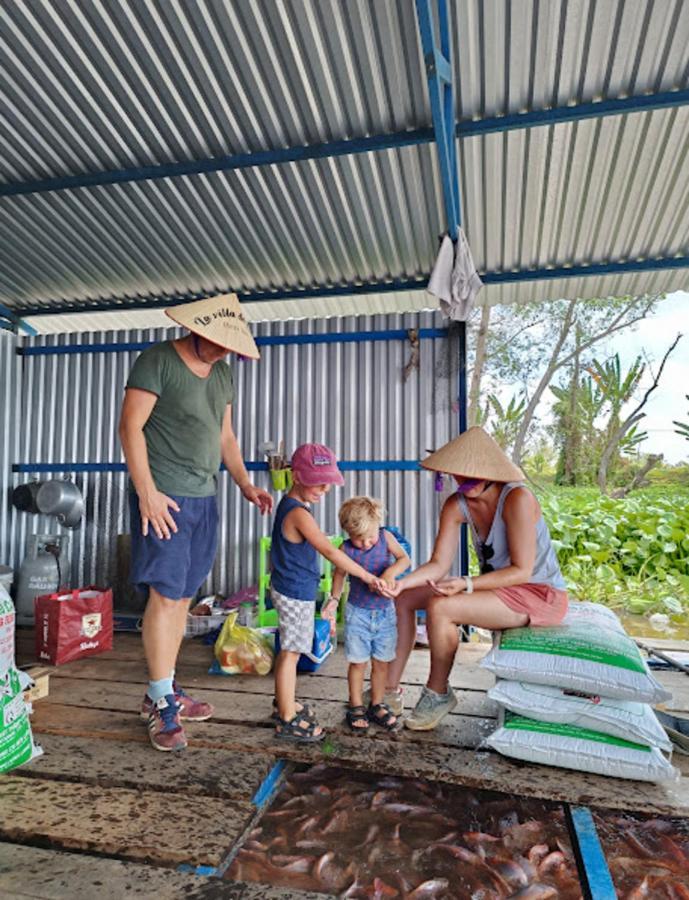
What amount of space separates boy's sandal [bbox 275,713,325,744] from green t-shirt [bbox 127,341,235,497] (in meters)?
1.09

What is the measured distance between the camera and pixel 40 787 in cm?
218

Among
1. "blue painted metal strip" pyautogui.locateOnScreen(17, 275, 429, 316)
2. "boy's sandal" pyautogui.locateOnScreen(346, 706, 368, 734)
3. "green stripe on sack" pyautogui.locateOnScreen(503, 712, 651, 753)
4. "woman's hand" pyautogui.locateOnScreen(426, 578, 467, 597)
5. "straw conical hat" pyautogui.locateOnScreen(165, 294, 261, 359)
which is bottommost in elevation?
"boy's sandal" pyautogui.locateOnScreen(346, 706, 368, 734)

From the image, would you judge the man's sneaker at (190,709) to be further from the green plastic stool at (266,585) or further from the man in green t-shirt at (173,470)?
the green plastic stool at (266,585)

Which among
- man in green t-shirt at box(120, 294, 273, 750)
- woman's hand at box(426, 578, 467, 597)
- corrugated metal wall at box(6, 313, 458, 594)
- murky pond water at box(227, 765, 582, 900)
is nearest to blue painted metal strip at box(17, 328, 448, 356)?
corrugated metal wall at box(6, 313, 458, 594)

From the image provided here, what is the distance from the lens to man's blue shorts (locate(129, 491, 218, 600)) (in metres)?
2.47

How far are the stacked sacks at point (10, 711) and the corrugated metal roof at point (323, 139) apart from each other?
9.66ft

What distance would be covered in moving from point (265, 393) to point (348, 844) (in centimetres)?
412

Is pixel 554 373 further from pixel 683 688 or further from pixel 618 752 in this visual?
pixel 618 752

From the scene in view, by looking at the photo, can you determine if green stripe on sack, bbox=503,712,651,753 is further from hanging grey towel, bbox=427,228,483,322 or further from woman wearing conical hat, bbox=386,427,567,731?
hanging grey towel, bbox=427,228,483,322

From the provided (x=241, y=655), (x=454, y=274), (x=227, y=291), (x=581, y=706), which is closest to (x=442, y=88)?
(x=454, y=274)

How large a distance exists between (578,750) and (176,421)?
84.9 inches

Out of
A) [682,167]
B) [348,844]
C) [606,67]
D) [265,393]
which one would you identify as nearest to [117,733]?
[348,844]

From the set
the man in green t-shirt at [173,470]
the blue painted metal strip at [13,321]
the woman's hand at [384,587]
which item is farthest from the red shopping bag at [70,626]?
the blue painted metal strip at [13,321]

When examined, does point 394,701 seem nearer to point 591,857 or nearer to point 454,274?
point 591,857
